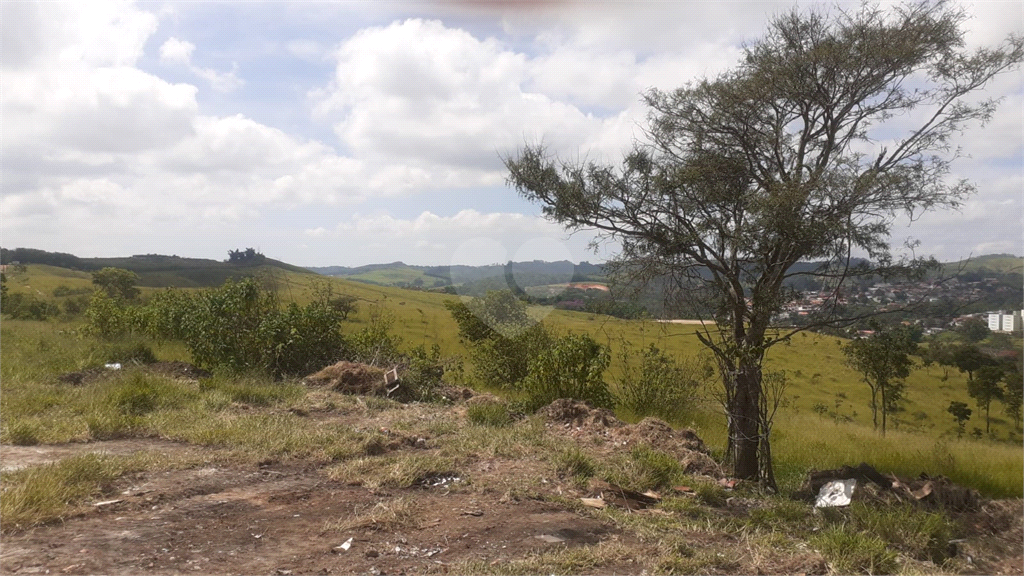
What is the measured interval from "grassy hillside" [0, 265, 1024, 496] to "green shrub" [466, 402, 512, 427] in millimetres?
2046

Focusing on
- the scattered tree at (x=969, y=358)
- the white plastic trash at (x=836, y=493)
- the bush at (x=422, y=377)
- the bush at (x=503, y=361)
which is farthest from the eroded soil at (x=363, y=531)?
the bush at (x=503, y=361)

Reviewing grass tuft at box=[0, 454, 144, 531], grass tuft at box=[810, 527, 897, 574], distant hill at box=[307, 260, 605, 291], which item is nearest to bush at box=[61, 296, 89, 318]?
distant hill at box=[307, 260, 605, 291]

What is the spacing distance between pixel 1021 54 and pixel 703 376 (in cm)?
676

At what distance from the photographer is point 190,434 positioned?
6.72 meters

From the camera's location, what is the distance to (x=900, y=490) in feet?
21.0

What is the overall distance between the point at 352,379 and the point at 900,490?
8433 millimetres

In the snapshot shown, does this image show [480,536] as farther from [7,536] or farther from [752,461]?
[752,461]

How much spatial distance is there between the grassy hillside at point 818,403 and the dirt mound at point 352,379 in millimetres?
2743

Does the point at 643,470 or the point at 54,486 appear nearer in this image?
the point at 54,486

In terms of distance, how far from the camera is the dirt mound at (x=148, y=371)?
9.66m

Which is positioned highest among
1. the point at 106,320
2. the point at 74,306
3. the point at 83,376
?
the point at 106,320

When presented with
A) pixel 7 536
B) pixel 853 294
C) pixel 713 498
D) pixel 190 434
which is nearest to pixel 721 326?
pixel 853 294

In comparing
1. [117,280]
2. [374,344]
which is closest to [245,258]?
[117,280]

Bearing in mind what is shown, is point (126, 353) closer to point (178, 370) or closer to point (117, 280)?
point (178, 370)
